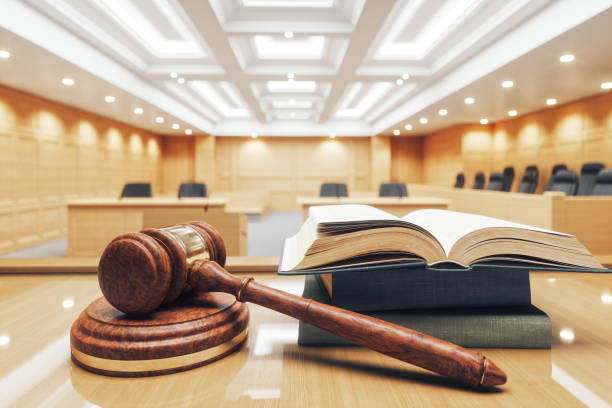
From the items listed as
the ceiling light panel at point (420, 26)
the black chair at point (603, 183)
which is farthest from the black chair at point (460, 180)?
the ceiling light panel at point (420, 26)

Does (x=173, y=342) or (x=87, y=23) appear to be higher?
(x=87, y=23)

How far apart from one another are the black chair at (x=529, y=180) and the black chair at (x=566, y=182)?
0.90 metres

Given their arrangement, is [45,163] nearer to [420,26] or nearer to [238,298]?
[420,26]

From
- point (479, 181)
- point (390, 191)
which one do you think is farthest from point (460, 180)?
point (390, 191)

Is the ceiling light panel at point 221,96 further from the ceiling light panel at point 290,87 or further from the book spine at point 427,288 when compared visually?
the book spine at point 427,288

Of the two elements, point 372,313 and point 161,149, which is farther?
point 161,149

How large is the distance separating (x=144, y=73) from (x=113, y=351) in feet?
26.0

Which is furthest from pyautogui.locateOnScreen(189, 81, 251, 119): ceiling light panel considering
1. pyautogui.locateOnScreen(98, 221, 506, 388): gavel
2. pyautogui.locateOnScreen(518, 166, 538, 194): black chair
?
pyautogui.locateOnScreen(98, 221, 506, 388): gavel

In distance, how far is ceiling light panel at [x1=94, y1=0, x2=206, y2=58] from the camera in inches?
210

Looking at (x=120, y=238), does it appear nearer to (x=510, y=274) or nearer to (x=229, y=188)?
(x=510, y=274)

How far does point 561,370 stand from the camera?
0.46 metres

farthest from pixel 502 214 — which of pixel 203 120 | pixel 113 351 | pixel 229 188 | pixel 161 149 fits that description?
pixel 161 149

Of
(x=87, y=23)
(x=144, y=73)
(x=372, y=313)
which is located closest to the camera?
(x=372, y=313)

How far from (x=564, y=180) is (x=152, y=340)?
31.5ft
